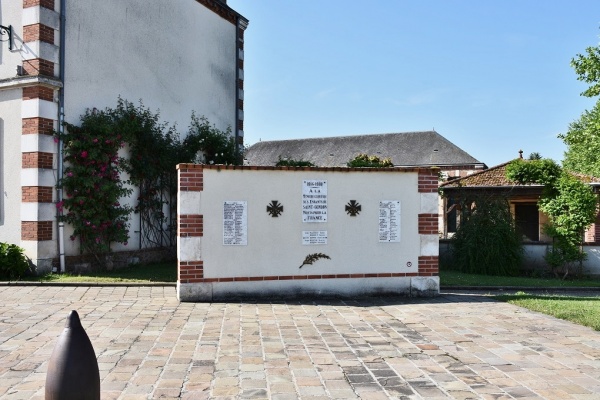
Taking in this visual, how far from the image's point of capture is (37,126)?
11055 millimetres

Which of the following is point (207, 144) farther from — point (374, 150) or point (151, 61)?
point (374, 150)

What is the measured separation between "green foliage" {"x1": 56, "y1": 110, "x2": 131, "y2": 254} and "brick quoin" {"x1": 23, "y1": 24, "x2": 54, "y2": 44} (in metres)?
1.76

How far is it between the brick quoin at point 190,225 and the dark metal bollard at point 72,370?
5.45 meters

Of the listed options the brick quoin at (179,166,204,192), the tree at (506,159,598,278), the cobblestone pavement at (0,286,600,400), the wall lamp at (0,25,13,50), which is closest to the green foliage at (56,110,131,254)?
the wall lamp at (0,25,13,50)

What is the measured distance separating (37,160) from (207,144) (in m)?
5.37

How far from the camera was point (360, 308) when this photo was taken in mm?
8281

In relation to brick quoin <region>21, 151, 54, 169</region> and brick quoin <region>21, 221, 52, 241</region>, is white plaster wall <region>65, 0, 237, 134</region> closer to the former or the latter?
brick quoin <region>21, 151, 54, 169</region>

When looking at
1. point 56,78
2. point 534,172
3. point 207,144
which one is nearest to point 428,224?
point 207,144

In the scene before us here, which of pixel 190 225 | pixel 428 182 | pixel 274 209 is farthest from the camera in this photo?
pixel 428 182

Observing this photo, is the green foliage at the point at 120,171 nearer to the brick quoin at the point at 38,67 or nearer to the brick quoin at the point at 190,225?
the brick quoin at the point at 38,67

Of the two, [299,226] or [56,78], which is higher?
[56,78]

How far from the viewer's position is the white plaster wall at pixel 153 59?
1216cm

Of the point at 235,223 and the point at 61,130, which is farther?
the point at 61,130

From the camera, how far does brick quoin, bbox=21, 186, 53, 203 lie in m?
11.1
